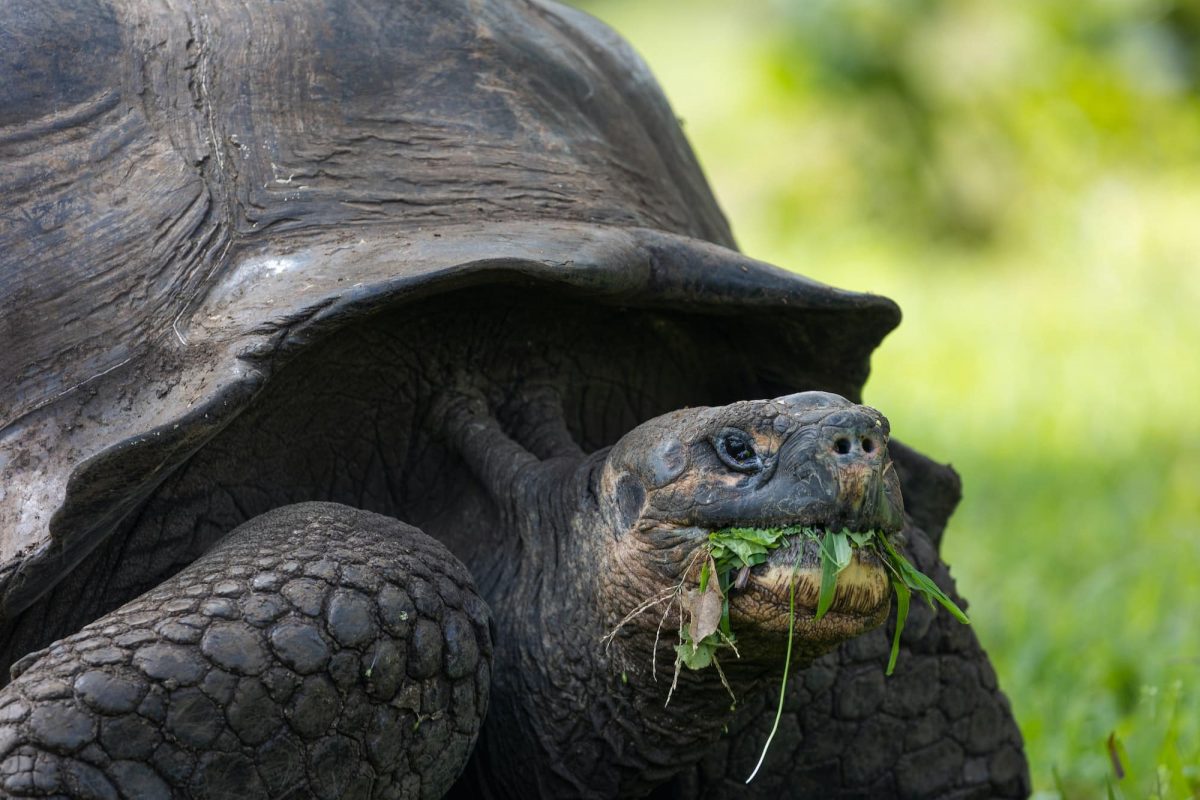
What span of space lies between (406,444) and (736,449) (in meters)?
0.77

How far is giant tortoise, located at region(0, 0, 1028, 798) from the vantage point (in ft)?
6.51

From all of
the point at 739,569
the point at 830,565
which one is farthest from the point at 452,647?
the point at 830,565

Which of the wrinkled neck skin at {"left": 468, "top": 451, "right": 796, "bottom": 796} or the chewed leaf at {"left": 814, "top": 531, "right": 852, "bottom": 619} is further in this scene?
the wrinkled neck skin at {"left": 468, "top": 451, "right": 796, "bottom": 796}

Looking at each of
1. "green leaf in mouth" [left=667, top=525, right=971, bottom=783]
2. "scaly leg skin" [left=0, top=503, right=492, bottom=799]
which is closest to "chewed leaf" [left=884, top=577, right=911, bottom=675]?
"green leaf in mouth" [left=667, top=525, right=971, bottom=783]

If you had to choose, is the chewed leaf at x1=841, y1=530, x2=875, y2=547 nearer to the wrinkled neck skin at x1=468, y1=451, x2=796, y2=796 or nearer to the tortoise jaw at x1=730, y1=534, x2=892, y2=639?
the tortoise jaw at x1=730, y1=534, x2=892, y2=639

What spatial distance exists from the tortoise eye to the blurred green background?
8.15ft

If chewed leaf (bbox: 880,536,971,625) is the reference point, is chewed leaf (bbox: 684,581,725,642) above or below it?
below

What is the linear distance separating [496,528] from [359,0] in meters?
0.95

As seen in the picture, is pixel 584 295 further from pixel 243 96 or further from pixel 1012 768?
pixel 1012 768

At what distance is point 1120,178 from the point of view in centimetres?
910

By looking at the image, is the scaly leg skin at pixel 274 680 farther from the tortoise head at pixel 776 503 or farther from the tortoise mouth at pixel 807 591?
the tortoise mouth at pixel 807 591

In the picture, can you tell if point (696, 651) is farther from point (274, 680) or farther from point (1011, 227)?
point (1011, 227)

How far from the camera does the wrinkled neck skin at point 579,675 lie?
88.0 inches

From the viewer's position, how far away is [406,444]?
8.64 ft
